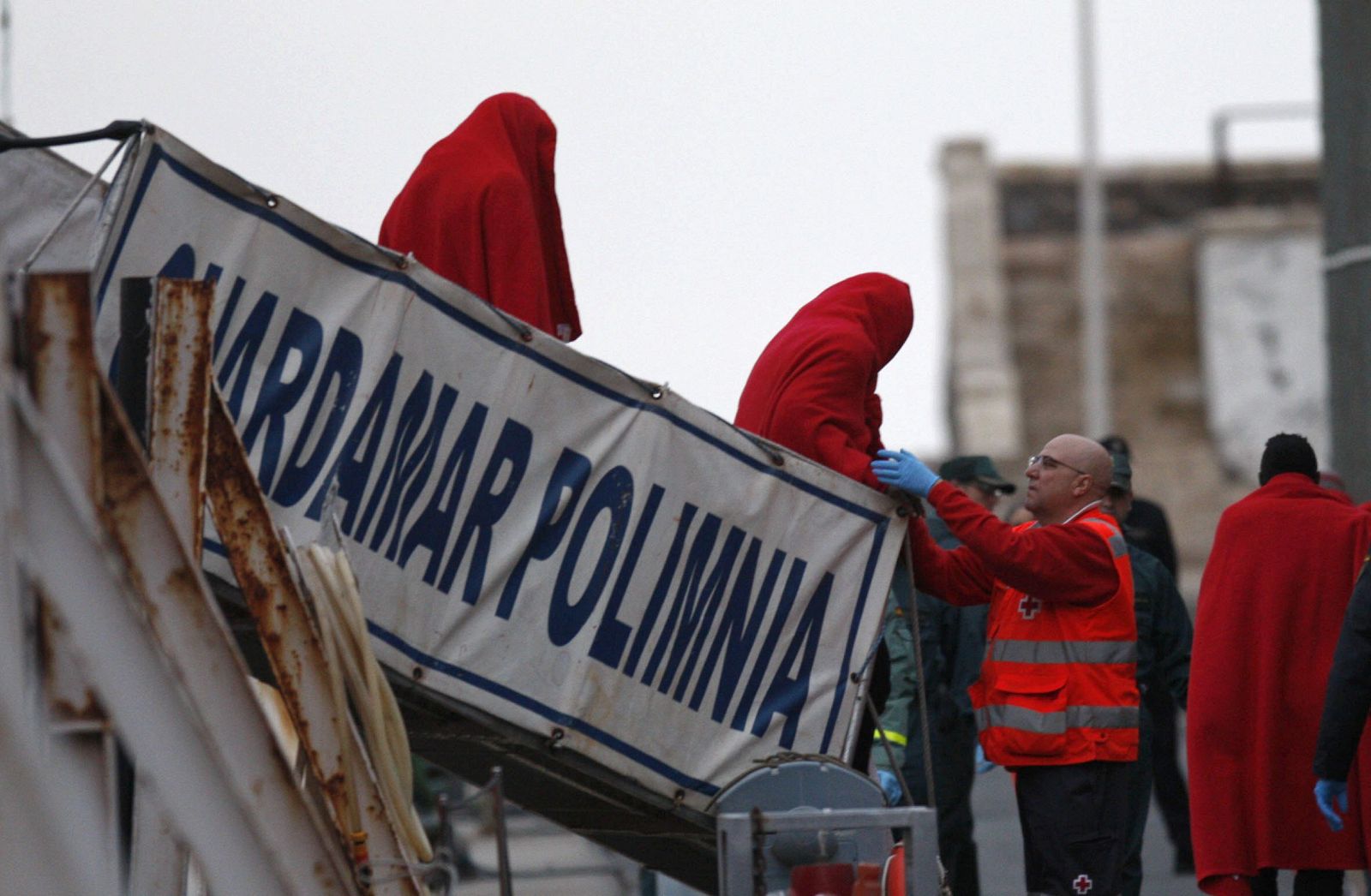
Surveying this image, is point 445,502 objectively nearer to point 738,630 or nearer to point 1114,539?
point 738,630

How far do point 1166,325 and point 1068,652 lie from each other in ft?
75.6

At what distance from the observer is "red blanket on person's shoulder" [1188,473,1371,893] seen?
727 cm

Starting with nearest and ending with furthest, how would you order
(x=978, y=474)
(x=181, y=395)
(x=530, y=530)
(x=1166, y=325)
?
1. (x=181, y=395)
2. (x=530, y=530)
3. (x=978, y=474)
4. (x=1166, y=325)

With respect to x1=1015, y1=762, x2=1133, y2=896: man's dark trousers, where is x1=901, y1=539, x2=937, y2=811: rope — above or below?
above

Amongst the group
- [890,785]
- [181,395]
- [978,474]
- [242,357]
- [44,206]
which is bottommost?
[890,785]

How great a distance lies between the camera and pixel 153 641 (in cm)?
391

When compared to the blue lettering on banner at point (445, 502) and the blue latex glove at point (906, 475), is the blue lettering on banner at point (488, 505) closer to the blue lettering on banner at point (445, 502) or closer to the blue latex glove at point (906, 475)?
the blue lettering on banner at point (445, 502)

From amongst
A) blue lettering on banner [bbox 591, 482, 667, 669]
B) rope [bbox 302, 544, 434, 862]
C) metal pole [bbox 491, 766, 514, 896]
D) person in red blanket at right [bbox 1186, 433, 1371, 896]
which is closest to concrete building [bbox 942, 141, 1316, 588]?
person in red blanket at right [bbox 1186, 433, 1371, 896]

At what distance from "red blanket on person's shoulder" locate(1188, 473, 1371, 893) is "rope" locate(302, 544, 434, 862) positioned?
3.06m

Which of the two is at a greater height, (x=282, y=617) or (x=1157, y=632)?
(x=1157, y=632)

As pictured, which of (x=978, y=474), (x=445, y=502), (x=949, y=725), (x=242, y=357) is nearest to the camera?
(x=242, y=357)

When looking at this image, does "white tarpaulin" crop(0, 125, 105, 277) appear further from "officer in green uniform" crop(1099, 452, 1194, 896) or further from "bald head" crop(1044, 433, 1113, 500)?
"officer in green uniform" crop(1099, 452, 1194, 896)

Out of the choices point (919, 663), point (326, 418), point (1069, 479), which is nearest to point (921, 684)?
point (919, 663)

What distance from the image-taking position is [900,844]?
6.22 meters
